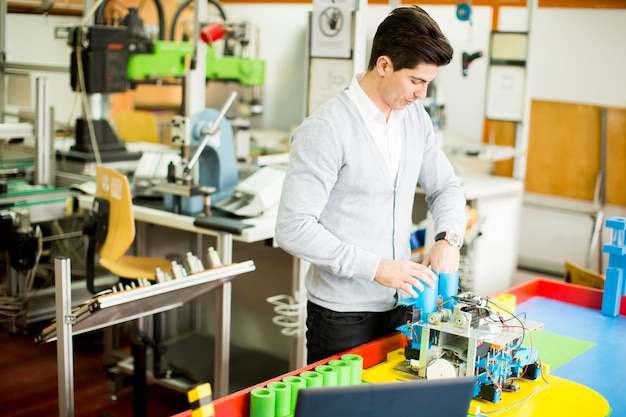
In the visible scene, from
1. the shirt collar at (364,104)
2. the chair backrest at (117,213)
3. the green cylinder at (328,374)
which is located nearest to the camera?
the green cylinder at (328,374)

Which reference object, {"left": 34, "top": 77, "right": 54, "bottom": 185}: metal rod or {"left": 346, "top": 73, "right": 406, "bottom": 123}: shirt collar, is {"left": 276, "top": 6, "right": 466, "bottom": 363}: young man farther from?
{"left": 34, "top": 77, "right": 54, "bottom": 185}: metal rod

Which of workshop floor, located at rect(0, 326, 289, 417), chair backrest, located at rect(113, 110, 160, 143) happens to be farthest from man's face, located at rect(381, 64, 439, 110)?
chair backrest, located at rect(113, 110, 160, 143)

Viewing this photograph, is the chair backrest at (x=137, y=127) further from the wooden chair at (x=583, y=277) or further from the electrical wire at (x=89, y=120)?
the wooden chair at (x=583, y=277)

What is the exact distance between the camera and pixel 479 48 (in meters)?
5.54

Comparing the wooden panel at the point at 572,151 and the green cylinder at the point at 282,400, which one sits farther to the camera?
the wooden panel at the point at 572,151

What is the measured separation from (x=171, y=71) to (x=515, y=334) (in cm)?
327

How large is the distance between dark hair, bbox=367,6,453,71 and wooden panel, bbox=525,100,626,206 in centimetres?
353

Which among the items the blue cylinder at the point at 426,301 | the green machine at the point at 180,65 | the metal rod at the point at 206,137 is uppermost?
the green machine at the point at 180,65

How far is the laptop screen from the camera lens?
126 cm

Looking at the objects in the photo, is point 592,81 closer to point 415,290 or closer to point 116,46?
point 116,46

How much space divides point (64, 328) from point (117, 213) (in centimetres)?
92

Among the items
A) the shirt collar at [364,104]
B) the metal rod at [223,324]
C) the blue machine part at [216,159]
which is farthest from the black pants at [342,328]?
the blue machine part at [216,159]

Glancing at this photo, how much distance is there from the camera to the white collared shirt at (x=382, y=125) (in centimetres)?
193

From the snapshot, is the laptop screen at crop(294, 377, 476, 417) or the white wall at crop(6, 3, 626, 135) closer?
the laptop screen at crop(294, 377, 476, 417)
